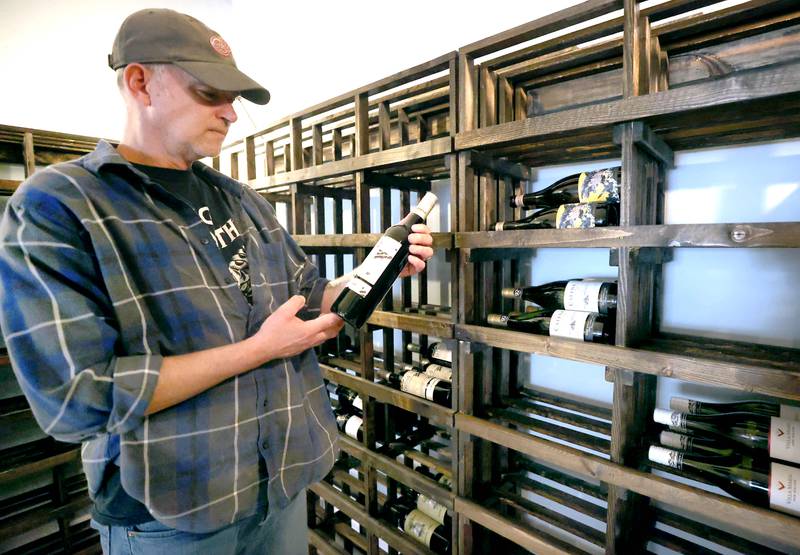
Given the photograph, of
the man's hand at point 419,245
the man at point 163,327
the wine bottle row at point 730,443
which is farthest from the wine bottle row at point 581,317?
the man at point 163,327

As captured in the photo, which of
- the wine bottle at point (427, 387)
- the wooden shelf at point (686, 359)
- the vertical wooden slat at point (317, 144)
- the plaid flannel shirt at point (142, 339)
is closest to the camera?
the plaid flannel shirt at point (142, 339)

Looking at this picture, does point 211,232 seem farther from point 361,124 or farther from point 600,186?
point 600,186

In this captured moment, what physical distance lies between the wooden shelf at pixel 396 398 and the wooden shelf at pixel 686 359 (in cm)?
29

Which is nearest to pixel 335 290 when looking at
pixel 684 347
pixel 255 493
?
pixel 255 493

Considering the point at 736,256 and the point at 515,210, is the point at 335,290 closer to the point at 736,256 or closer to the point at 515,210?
the point at 515,210

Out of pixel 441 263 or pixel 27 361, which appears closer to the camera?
pixel 27 361

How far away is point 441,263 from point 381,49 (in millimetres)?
1146

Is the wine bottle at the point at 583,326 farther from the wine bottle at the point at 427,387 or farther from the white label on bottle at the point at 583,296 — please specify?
the wine bottle at the point at 427,387

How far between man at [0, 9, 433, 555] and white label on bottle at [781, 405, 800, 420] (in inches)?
45.9

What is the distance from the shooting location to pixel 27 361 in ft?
2.20

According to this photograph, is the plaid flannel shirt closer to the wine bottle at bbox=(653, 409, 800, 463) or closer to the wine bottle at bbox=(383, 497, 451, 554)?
the wine bottle at bbox=(383, 497, 451, 554)

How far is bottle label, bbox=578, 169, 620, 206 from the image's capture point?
1.12 meters

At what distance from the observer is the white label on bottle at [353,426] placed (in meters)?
1.75

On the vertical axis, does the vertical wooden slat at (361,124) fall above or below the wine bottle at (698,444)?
above
